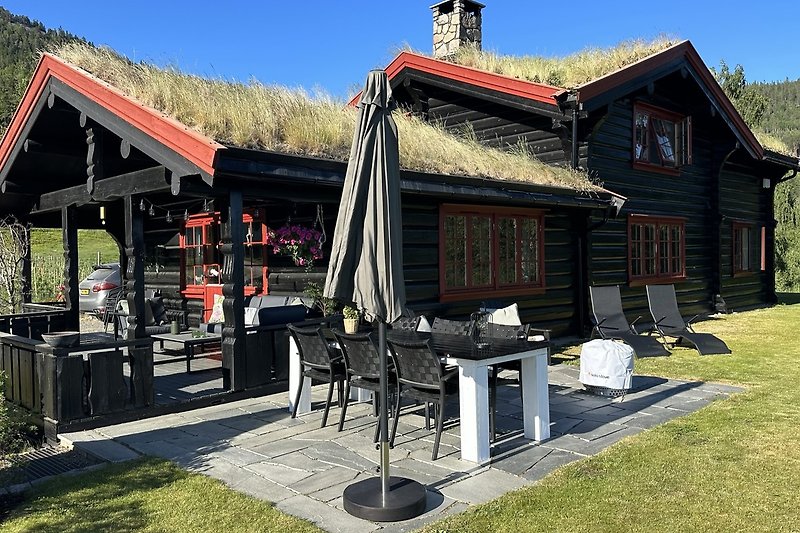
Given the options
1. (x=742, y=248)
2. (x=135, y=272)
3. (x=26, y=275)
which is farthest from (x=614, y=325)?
(x=26, y=275)

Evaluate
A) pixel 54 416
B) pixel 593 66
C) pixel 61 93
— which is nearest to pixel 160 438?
pixel 54 416

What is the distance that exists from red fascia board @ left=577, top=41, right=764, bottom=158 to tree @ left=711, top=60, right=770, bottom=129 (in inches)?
346

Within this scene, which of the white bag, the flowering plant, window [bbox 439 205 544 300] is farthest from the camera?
window [bbox 439 205 544 300]

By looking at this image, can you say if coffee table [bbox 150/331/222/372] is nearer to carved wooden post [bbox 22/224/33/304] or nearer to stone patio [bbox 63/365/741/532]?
stone patio [bbox 63/365/741/532]

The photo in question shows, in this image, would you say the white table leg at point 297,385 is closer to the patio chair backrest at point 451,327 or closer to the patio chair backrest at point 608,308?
the patio chair backrest at point 451,327

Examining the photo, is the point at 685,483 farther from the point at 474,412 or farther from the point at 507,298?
the point at 507,298

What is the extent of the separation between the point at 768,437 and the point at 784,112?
9281cm

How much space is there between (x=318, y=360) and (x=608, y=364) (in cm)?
293

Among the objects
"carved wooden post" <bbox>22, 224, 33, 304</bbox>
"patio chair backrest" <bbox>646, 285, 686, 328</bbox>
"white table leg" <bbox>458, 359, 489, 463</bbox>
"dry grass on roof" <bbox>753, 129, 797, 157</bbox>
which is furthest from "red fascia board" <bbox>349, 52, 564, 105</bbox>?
"dry grass on roof" <bbox>753, 129, 797, 157</bbox>

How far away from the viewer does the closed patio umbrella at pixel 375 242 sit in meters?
3.78

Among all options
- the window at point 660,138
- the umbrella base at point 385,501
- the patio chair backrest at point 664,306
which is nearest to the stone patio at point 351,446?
the umbrella base at point 385,501

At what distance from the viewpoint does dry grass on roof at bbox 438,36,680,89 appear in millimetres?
11484

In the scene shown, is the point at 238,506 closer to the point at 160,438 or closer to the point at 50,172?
the point at 160,438

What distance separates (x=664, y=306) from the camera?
10.1 meters
